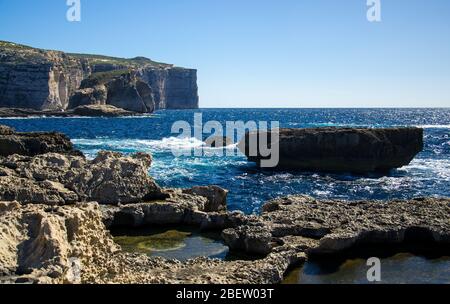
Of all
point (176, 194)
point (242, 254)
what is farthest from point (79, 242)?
point (176, 194)

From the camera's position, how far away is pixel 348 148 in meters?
54.5

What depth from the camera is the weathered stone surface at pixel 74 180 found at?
25.3 meters

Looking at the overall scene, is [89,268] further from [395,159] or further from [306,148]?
[395,159]

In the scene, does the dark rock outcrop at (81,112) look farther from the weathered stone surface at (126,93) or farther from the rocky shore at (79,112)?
the weathered stone surface at (126,93)

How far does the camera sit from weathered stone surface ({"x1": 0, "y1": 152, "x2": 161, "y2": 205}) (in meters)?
25.3

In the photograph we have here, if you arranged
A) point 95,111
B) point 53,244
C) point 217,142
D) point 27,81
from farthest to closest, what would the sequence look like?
point 27,81 < point 95,111 < point 217,142 < point 53,244

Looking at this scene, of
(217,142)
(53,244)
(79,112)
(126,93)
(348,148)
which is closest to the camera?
(53,244)

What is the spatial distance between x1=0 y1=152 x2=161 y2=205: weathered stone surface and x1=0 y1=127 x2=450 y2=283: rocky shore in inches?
2.2

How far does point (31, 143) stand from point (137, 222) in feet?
46.9

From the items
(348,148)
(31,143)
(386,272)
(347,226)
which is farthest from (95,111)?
(386,272)

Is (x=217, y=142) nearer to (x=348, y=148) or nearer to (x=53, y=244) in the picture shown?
(x=348, y=148)

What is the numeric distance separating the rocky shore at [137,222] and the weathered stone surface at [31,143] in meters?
0.08

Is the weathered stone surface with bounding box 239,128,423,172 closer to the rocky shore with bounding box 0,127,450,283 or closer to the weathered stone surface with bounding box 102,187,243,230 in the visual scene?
the rocky shore with bounding box 0,127,450,283
